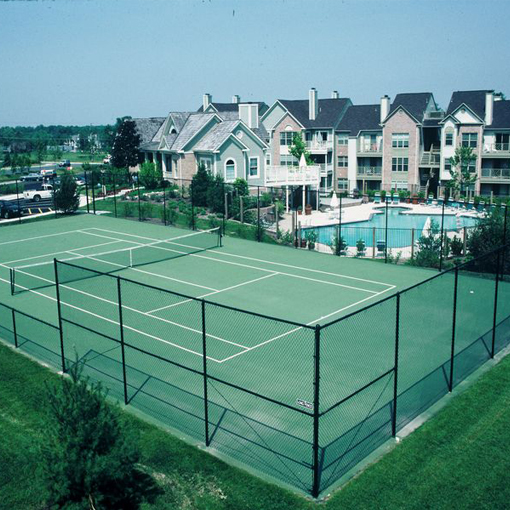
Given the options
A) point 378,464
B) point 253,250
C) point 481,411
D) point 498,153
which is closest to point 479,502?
point 378,464

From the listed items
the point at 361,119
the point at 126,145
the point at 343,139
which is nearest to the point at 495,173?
the point at 361,119

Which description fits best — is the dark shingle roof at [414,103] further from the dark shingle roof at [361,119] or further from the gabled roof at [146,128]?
the gabled roof at [146,128]

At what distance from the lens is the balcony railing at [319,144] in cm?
6893

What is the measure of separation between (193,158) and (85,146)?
→ 424 ft

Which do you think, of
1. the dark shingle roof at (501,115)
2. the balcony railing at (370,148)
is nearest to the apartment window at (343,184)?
the balcony railing at (370,148)

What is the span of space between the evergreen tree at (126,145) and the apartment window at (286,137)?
1566cm

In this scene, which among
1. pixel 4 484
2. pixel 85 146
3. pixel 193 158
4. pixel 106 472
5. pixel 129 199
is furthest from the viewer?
pixel 85 146

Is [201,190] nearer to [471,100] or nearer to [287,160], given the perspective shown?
[287,160]

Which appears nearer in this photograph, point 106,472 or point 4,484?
point 106,472

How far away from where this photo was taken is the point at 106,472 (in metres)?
9.95

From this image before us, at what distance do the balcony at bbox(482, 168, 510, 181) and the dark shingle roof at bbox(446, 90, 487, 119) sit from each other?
5.11 metres

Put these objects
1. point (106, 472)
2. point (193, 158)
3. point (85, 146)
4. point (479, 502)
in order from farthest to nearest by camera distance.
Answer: point (85, 146), point (193, 158), point (479, 502), point (106, 472)

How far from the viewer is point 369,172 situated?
68.1 m

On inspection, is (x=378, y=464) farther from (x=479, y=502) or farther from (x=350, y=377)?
(x=350, y=377)
